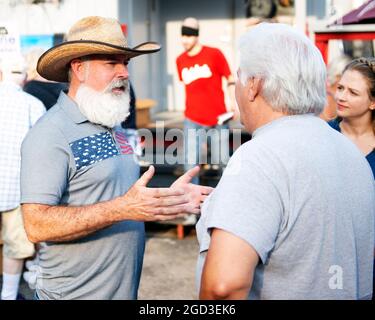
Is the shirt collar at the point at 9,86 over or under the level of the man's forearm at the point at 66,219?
over

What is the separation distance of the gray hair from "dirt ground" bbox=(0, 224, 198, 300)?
3.12 metres

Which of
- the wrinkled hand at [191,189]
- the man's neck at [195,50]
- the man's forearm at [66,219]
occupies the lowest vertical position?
the man's forearm at [66,219]

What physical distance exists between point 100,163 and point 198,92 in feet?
14.2

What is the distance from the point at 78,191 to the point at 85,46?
0.63 metres

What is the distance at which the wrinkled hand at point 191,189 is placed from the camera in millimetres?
2221

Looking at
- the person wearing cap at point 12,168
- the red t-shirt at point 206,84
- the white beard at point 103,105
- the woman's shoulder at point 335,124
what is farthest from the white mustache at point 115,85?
the red t-shirt at point 206,84

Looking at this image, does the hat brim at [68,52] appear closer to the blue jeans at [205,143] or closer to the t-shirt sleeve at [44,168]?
the t-shirt sleeve at [44,168]

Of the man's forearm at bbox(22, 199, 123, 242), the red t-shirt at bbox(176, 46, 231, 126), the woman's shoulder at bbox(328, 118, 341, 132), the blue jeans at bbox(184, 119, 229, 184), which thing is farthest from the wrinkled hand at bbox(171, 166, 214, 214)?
the red t-shirt at bbox(176, 46, 231, 126)

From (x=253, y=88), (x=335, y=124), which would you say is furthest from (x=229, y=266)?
(x=335, y=124)

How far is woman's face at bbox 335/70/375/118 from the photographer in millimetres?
3270

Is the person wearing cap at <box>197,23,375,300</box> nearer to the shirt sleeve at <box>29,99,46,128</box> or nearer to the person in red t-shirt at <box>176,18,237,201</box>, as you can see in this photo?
the shirt sleeve at <box>29,99,46,128</box>

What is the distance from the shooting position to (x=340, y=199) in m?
1.64
